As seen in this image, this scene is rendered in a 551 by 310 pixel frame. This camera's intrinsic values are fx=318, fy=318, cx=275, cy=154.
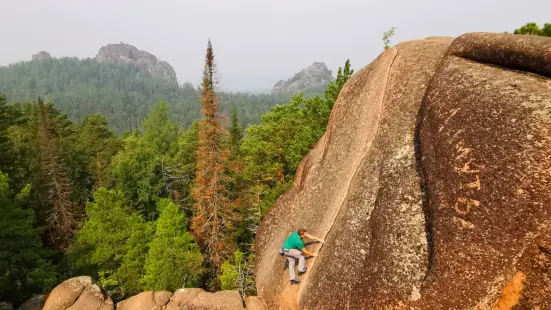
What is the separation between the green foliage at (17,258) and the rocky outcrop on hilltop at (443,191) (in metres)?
16.8

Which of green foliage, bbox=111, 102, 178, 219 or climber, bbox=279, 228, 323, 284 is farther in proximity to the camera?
green foliage, bbox=111, 102, 178, 219

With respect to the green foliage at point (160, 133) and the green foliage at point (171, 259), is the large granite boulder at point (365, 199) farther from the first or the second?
the green foliage at point (160, 133)

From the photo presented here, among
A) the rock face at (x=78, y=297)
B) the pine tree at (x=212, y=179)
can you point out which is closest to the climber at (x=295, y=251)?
the rock face at (x=78, y=297)

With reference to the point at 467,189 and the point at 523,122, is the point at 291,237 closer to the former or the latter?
the point at 467,189

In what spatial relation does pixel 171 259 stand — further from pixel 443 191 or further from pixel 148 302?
pixel 443 191

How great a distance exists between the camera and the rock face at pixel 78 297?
15859mm

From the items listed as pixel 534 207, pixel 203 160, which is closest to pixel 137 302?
pixel 203 160

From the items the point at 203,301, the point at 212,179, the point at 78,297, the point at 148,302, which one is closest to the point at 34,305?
the point at 78,297

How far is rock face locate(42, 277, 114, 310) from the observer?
15.9 m

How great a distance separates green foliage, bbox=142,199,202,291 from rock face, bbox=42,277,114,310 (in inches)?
175

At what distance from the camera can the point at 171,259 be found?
71.4ft

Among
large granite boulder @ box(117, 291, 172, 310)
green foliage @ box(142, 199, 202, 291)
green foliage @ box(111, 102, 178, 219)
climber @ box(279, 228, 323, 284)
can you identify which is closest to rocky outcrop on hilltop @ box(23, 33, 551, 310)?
climber @ box(279, 228, 323, 284)

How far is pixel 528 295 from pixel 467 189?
7.52ft

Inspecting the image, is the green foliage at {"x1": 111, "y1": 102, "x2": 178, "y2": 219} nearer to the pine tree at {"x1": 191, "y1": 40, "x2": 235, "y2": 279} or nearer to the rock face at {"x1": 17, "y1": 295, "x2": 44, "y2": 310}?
the pine tree at {"x1": 191, "y1": 40, "x2": 235, "y2": 279}
